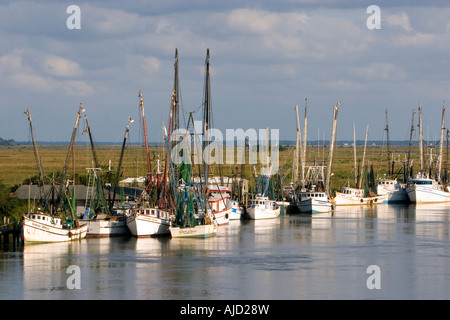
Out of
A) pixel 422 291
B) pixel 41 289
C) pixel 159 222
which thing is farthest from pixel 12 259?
pixel 422 291

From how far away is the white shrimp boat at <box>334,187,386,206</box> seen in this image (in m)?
108

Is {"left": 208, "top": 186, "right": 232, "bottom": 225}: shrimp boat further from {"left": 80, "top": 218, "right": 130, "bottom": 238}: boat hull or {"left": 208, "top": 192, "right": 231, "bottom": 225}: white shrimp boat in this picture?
{"left": 80, "top": 218, "right": 130, "bottom": 238}: boat hull

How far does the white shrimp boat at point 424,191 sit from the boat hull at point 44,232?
59044 mm

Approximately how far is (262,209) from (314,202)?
1024 centimetres

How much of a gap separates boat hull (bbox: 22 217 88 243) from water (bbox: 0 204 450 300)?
34.6 inches

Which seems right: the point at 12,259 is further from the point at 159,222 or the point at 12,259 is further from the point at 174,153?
the point at 174,153

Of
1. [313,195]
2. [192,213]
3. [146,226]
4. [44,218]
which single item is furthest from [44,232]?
[313,195]

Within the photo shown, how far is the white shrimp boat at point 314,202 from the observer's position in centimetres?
9531

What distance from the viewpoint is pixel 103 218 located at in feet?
234

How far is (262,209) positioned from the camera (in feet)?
286

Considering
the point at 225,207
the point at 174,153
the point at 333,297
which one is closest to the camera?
the point at 333,297

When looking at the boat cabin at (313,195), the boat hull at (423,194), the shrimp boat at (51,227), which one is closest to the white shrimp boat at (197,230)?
the shrimp boat at (51,227)

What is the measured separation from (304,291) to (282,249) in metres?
16.4

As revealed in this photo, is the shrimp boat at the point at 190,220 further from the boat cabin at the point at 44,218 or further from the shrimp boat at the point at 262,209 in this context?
the shrimp boat at the point at 262,209
